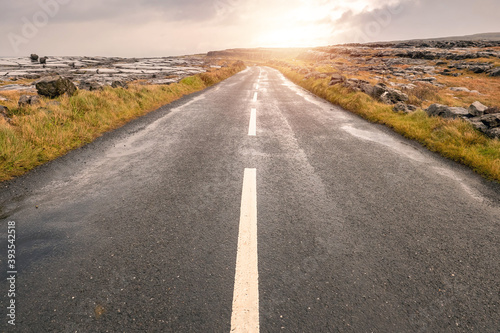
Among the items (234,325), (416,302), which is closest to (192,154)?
(234,325)

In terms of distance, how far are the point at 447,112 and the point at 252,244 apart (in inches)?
342

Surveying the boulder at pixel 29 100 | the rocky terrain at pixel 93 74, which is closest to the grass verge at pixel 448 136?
the boulder at pixel 29 100

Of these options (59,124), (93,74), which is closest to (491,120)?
(59,124)

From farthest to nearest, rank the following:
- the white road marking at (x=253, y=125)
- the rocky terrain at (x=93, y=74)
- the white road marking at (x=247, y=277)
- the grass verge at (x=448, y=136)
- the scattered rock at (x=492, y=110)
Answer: the rocky terrain at (x=93, y=74), the scattered rock at (x=492, y=110), the white road marking at (x=253, y=125), the grass verge at (x=448, y=136), the white road marking at (x=247, y=277)

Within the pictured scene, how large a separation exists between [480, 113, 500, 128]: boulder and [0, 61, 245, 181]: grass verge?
36.4 ft

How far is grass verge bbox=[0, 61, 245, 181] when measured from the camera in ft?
16.0

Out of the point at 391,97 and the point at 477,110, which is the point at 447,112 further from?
the point at 391,97

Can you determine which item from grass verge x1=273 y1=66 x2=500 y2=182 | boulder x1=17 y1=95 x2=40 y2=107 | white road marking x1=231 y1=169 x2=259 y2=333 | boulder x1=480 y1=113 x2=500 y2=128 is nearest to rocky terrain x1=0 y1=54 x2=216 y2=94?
boulder x1=17 y1=95 x2=40 y2=107

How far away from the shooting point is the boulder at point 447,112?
7.64 m

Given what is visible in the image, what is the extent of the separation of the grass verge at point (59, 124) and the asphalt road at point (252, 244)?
1.68 ft

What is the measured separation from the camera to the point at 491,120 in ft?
21.7

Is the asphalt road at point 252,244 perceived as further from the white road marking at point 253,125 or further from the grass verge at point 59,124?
the white road marking at point 253,125

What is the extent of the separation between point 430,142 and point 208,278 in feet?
22.6

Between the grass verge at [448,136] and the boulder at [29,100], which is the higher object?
the boulder at [29,100]
